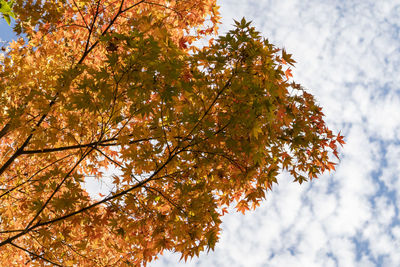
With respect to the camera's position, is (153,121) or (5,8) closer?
(5,8)

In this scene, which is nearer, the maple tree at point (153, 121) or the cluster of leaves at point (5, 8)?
the cluster of leaves at point (5, 8)

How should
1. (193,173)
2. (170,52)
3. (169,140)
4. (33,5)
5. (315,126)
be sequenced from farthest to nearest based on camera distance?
(33,5), (315,126), (193,173), (169,140), (170,52)

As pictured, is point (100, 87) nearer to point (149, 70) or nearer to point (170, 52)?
point (149, 70)

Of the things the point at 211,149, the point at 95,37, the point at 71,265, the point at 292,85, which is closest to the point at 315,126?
the point at 292,85

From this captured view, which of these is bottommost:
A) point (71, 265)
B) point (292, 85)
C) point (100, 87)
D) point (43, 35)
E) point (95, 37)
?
point (71, 265)

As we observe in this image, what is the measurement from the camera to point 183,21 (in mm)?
4891

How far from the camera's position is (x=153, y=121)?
365 centimetres

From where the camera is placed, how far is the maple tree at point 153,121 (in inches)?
119

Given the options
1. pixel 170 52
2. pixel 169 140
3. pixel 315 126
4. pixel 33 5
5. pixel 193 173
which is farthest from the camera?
pixel 33 5

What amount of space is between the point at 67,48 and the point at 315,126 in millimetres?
4322

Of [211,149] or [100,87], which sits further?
[211,149]

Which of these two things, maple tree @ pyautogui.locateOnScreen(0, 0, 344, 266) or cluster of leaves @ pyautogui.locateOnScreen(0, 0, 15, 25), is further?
maple tree @ pyautogui.locateOnScreen(0, 0, 344, 266)

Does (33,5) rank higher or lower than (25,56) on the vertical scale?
higher

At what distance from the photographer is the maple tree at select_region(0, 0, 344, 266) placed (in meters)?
3.02
